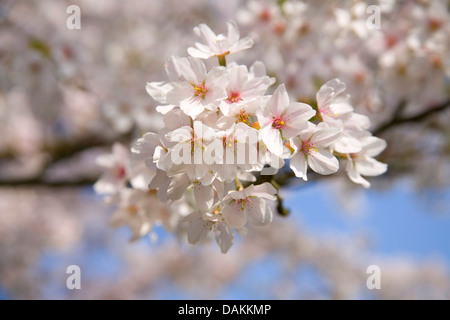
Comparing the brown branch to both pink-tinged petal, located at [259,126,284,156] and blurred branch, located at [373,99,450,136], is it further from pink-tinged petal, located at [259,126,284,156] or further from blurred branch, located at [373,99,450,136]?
pink-tinged petal, located at [259,126,284,156]

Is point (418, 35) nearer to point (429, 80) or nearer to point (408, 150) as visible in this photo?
point (429, 80)

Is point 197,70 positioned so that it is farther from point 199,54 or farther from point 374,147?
point 374,147

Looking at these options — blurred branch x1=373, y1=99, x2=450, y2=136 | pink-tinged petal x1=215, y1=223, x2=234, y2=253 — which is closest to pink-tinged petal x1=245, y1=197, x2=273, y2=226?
pink-tinged petal x1=215, y1=223, x2=234, y2=253

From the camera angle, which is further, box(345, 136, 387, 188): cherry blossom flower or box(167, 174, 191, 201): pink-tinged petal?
box(345, 136, 387, 188): cherry blossom flower

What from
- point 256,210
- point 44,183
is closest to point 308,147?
point 256,210
